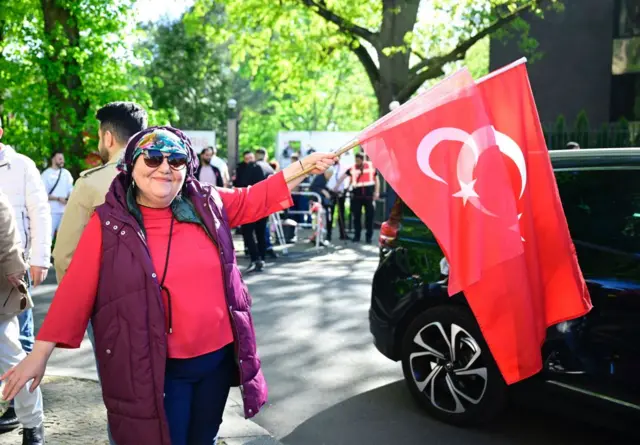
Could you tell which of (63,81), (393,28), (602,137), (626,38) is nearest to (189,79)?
(393,28)

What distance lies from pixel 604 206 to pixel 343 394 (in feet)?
7.86

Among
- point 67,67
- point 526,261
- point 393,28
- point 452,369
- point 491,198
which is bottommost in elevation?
point 452,369

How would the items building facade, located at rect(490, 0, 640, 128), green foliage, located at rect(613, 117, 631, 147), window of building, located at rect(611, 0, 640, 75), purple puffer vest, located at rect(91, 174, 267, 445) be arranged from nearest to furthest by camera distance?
purple puffer vest, located at rect(91, 174, 267, 445)
green foliage, located at rect(613, 117, 631, 147)
window of building, located at rect(611, 0, 640, 75)
building facade, located at rect(490, 0, 640, 128)

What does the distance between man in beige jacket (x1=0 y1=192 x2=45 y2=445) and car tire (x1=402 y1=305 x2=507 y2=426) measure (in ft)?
8.06

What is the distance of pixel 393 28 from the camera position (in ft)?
65.4

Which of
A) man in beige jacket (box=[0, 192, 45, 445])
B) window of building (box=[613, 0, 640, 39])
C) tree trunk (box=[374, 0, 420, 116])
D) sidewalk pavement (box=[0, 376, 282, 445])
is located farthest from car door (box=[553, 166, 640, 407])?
window of building (box=[613, 0, 640, 39])

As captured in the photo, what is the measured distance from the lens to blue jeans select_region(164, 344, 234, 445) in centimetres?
312

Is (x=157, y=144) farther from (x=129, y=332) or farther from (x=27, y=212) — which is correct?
(x=27, y=212)

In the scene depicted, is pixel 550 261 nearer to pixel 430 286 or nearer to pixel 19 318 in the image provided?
pixel 430 286

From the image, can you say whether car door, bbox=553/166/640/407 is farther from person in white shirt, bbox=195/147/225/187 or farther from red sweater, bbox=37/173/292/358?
person in white shirt, bbox=195/147/225/187

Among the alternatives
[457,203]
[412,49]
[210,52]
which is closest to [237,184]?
[412,49]

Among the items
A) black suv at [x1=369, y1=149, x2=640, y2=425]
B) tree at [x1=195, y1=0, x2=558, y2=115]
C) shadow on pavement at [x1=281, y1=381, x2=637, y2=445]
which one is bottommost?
shadow on pavement at [x1=281, y1=381, x2=637, y2=445]

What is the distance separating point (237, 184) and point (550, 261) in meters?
10.8

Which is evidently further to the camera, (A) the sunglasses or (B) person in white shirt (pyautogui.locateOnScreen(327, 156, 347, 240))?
(B) person in white shirt (pyautogui.locateOnScreen(327, 156, 347, 240))
